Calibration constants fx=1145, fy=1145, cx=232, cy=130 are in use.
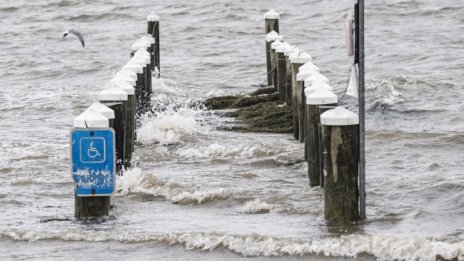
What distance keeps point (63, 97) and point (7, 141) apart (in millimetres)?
5079

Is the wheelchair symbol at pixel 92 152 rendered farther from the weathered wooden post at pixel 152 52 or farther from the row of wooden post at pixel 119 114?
the weathered wooden post at pixel 152 52

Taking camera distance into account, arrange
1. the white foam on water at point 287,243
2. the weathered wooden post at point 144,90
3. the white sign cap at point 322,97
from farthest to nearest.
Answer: the weathered wooden post at point 144,90
the white sign cap at point 322,97
the white foam on water at point 287,243

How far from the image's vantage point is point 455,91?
19.8m

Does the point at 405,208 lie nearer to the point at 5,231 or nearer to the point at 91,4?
the point at 5,231

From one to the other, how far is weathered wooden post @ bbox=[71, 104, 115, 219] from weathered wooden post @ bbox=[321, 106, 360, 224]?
1.93 metres

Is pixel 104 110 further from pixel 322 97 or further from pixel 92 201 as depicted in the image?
pixel 322 97

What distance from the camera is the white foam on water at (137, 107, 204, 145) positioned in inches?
596

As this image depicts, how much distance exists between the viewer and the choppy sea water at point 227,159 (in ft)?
31.8

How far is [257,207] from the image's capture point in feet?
36.0

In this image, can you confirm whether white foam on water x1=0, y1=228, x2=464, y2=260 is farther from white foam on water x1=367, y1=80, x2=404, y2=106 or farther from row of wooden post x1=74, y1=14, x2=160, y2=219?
white foam on water x1=367, y1=80, x2=404, y2=106

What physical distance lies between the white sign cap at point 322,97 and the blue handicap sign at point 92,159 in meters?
2.37

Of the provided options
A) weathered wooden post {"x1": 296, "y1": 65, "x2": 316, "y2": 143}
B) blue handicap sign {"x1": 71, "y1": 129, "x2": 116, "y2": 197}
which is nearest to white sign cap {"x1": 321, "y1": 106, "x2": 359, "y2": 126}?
blue handicap sign {"x1": 71, "y1": 129, "x2": 116, "y2": 197}

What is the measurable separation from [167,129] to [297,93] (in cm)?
214

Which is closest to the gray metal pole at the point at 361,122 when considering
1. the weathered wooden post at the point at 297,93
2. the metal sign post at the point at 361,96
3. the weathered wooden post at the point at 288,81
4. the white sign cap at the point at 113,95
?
the metal sign post at the point at 361,96
